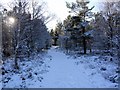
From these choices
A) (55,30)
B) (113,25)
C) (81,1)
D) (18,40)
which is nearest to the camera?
(18,40)

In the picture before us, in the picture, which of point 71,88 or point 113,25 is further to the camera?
point 113,25

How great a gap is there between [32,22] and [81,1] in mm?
14607

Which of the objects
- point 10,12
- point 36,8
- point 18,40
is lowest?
point 18,40

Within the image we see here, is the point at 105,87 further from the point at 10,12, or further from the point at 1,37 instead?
the point at 1,37

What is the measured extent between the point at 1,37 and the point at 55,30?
8367cm

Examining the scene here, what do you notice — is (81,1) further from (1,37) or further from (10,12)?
(10,12)

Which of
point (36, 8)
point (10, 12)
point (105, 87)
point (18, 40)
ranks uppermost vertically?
point (36, 8)

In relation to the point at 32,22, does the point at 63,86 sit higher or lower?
lower

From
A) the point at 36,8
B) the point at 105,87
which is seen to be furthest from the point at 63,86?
the point at 36,8

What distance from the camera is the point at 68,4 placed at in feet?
147

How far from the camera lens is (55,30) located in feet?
356

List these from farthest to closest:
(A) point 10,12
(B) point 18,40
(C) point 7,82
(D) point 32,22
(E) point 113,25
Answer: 1. (D) point 32,22
2. (E) point 113,25
3. (A) point 10,12
4. (B) point 18,40
5. (C) point 7,82

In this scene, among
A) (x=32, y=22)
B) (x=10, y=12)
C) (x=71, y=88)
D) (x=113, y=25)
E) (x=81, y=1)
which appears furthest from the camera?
(x=81, y=1)

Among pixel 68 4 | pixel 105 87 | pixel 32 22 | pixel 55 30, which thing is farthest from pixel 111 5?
pixel 55 30
